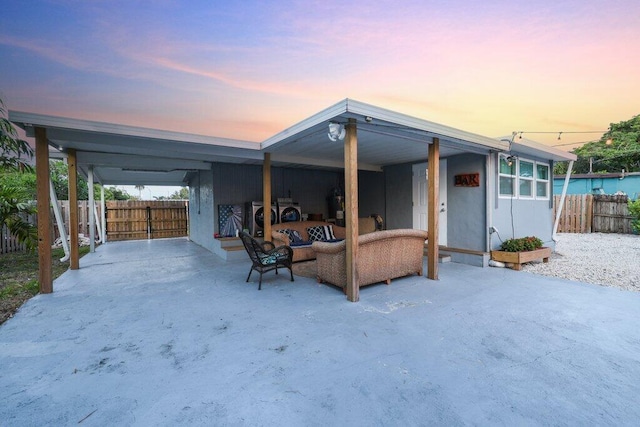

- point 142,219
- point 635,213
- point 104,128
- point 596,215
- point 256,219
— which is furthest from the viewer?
point 142,219

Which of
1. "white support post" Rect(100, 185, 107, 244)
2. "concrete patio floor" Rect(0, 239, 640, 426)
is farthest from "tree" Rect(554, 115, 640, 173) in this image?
"white support post" Rect(100, 185, 107, 244)

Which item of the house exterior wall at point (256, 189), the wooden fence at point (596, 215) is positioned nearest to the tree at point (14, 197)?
the house exterior wall at point (256, 189)

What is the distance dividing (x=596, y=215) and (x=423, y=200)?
8.88m

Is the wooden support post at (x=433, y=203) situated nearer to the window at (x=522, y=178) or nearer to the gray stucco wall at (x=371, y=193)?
the window at (x=522, y=178)

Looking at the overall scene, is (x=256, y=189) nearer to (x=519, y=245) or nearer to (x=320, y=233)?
(x=320, y=233)

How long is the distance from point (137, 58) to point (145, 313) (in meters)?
5.02

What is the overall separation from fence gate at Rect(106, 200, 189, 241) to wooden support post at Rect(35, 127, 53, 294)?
27.8 feet

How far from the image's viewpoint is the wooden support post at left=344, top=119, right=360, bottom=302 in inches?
143

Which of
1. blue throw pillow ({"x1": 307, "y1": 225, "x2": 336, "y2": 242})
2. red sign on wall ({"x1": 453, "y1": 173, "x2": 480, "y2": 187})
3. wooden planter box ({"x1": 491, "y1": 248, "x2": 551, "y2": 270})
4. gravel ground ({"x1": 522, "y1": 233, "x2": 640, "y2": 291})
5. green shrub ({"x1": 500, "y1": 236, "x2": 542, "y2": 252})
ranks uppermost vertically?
red sign on wall ({"x1": 453, "y1": 173, "x2": 480, "y2": 187})

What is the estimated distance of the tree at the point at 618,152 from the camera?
16.9m

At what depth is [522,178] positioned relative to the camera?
660cm

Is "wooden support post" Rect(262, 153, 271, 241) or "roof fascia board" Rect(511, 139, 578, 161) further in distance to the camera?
"wooden support post" Rect(262, 153, 271, 241)

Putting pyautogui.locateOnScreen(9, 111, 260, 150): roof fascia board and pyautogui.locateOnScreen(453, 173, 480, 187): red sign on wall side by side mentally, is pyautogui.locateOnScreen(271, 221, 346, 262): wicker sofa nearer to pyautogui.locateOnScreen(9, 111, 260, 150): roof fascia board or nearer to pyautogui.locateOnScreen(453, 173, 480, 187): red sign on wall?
pyautogui.locateOnScreen(9, 111, 260, 150): roof fascia board

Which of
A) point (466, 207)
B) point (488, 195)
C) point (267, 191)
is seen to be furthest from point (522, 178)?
point (267, 191)
